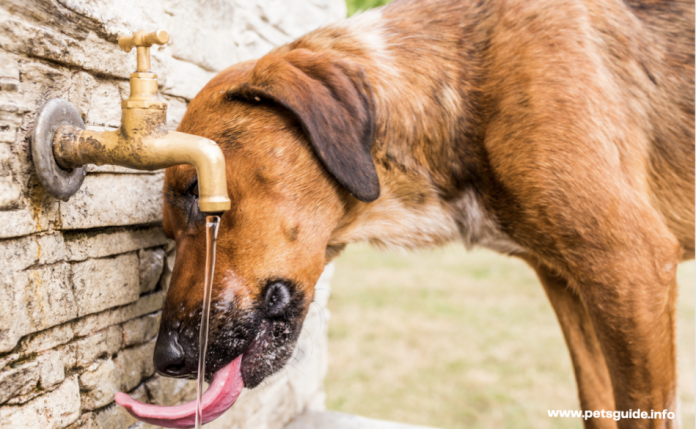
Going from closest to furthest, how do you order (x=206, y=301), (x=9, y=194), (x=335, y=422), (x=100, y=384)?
1. (x=9, y=194)
2. (x=206, y=301)
3. (x=100, y=384)
4. (x=335, y=422)

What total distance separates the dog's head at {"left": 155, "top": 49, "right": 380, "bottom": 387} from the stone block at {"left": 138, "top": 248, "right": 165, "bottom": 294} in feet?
0.62

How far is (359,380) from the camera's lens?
5613 mm

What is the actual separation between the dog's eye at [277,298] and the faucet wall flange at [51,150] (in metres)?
0.66

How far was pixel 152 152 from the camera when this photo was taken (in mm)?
1549

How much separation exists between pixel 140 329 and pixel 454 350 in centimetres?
476

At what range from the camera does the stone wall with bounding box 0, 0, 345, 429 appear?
1432 mm

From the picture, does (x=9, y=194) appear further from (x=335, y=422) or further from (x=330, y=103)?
(x=335, y=422)

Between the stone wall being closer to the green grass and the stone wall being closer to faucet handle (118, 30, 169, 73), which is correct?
faucet handle (118, 30, 169, 73)

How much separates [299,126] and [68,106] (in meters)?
0.72

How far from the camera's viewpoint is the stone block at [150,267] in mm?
2045

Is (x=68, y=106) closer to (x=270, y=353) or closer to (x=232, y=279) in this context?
(x=232, y=279)

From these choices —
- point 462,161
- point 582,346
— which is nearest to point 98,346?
point 462,161

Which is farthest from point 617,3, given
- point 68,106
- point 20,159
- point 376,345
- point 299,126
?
point 376,345

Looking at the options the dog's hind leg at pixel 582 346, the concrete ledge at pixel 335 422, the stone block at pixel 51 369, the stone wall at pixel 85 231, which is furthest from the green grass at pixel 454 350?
the stone block at pixel 51 369
